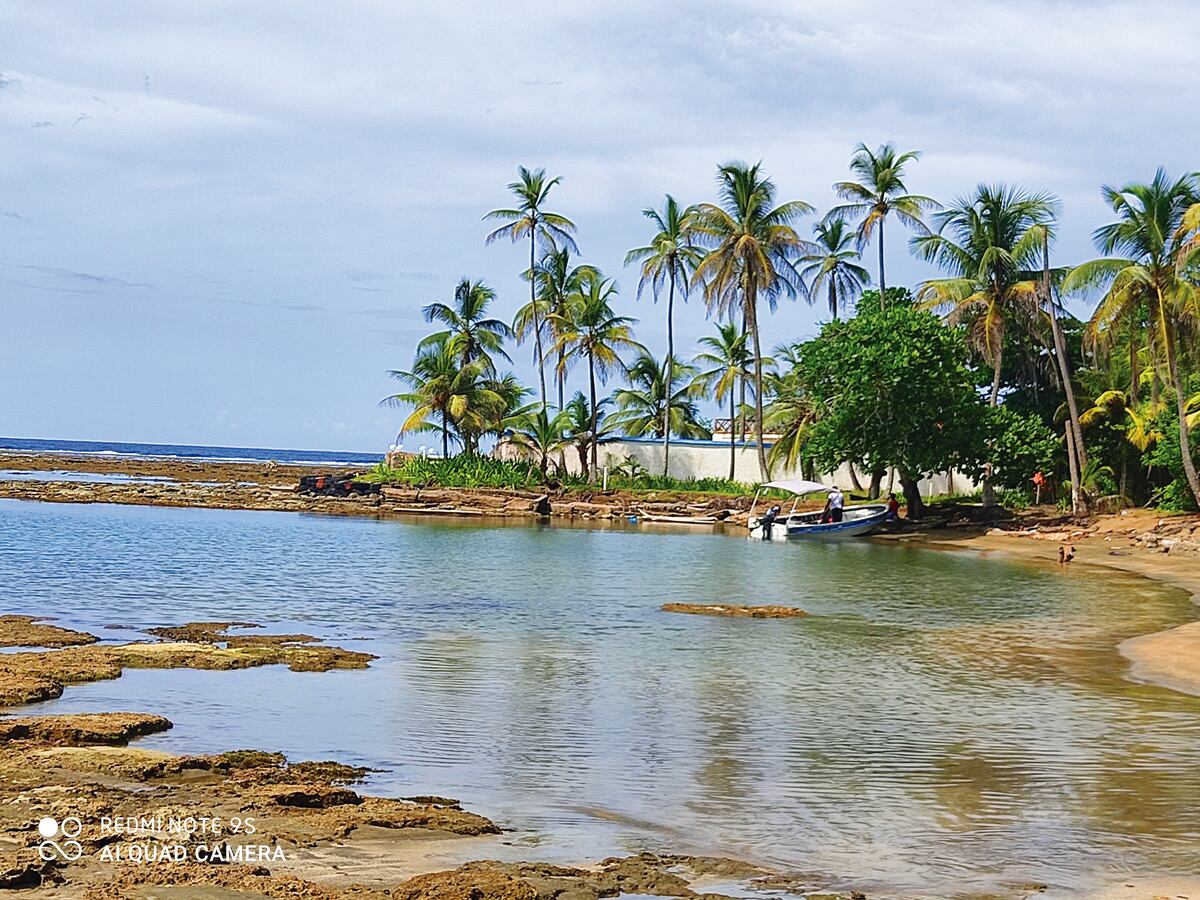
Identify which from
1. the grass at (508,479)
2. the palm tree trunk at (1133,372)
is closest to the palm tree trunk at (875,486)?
the grass at (508,479)

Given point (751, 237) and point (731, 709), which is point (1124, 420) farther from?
point (731, 709)

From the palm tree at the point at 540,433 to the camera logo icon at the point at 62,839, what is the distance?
149ft

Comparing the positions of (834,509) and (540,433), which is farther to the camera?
(540,433)

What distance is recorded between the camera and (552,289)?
5556 cm

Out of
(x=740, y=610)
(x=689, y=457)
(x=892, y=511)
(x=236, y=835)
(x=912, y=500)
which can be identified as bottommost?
(x=740, y=610)

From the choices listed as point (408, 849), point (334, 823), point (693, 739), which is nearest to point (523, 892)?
point (408, 849)

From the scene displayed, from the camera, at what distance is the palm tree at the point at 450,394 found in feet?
175

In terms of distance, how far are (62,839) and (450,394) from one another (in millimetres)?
47206

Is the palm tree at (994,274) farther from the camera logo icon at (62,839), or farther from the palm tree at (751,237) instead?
the camera logo icon at (62,839)

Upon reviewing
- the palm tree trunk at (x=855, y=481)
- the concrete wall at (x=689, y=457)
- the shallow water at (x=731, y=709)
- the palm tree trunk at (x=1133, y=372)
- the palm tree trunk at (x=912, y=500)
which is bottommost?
the shallow water at (x=731, y=709)

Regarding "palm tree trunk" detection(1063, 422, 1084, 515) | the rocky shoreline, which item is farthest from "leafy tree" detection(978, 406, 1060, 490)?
the rocky shoreline

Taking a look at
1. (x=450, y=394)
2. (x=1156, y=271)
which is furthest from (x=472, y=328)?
(x=1156, y=271)

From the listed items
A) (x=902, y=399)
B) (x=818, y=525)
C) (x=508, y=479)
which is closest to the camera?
(x=902, y=399)

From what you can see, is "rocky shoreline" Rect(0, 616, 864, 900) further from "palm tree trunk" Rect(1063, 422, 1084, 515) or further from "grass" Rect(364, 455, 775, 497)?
"grass" Rect(364, 455, 775, 497)
